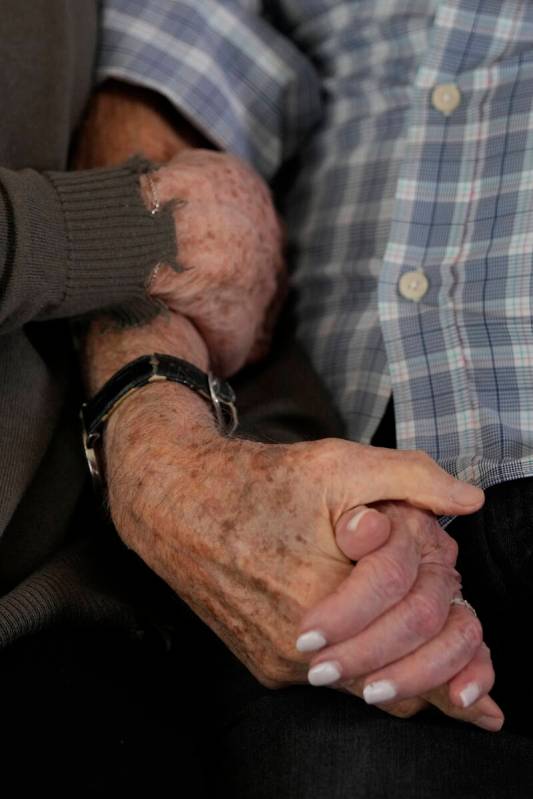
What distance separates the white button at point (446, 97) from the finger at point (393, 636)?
2.06 feet

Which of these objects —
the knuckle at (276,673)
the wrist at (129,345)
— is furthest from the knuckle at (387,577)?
the wrist at (129,345)

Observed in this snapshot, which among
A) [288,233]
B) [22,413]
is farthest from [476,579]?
[288,233]

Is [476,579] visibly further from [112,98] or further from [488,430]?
[112,98]

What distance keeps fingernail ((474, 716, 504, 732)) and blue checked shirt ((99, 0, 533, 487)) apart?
0.26m

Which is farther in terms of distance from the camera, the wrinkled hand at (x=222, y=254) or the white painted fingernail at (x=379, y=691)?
the wrinkled hand at (x=222, y=254)


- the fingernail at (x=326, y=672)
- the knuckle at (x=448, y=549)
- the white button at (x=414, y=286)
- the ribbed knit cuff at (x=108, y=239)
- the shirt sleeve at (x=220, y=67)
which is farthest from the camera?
the shirt sleeve at (x=220, y=67)

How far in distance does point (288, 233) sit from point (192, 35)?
0.30m

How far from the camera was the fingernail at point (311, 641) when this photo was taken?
0.67 metres

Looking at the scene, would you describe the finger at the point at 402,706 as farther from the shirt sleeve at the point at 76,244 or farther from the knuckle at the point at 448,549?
the shirt sleeve at the point at 76,244

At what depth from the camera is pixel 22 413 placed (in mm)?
909

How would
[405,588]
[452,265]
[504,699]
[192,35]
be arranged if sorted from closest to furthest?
[405,588] < [504,699] < [452,265] < [192,35]

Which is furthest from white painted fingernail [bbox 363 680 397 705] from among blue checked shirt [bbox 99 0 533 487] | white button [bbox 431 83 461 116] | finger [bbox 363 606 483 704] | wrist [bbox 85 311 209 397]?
white button [bbox 431 83 461 116]

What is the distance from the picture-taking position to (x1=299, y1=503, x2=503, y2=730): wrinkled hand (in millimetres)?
677

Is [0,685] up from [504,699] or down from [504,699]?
up
